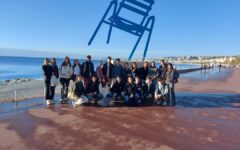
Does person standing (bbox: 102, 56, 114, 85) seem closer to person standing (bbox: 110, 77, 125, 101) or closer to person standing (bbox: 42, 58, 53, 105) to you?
person standing (bbox: 110, 77, 125, 101)

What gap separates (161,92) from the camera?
927 centimetres

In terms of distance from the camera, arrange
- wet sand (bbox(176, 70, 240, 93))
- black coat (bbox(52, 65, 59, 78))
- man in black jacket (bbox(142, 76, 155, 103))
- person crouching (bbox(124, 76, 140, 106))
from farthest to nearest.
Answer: wet sand (bbox(176, 70, 240, 93)) → man in black jacket (bbox(142, 76, 155, 103)) → person crouching (bbox(124, 76, 140, 106)) → black coat (bbox(52, 65, 59, 78))

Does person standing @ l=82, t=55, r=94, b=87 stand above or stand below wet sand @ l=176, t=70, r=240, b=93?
above

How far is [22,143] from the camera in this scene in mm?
5070

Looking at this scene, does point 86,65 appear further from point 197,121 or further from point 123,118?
point 197,121

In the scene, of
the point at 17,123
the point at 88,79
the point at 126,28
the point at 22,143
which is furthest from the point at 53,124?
the point at 126,28

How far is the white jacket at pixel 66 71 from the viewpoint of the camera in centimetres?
895

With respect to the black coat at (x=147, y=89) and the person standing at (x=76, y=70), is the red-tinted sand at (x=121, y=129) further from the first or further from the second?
the person standing at (x=76, y=70)

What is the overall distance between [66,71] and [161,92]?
307 centimetres

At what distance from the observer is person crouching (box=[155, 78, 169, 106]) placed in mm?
9234

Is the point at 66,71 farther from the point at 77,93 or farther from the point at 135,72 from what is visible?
the point at 135,72

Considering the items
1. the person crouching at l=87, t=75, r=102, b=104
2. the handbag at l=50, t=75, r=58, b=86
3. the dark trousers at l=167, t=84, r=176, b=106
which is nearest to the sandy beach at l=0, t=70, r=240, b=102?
the handbag at l=50, t=75, r=58, b=86

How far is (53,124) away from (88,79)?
2839 mm

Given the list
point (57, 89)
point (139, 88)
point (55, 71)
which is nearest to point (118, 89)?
point (139, 88)
